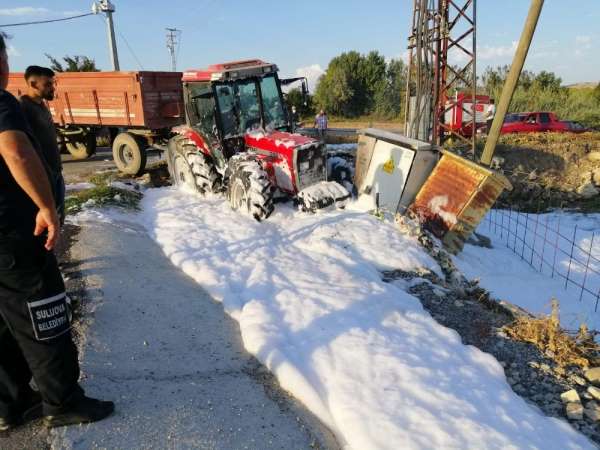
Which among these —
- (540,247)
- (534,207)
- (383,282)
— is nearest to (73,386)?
(383,282)

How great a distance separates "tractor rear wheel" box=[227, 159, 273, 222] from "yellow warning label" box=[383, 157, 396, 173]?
200cm

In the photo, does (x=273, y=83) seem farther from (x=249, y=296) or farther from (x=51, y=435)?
→ (x=51, y=435)

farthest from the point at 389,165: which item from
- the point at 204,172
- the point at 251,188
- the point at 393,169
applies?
the point at 204,172

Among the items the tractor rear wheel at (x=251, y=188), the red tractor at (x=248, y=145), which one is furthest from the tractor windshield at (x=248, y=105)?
the tractor rear wheel at (x=251, y=188)

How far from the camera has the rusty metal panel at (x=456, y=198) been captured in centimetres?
632

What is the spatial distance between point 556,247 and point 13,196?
836 centimetres

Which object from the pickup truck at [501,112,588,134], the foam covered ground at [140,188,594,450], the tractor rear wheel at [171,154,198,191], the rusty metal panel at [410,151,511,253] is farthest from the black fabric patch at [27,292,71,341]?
the pickup truck at [501,112,588,134]

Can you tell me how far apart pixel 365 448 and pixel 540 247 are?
7304 millimetres

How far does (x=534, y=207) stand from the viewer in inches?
457

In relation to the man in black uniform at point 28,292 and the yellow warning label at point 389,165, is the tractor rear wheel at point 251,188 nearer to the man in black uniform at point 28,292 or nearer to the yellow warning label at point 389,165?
the yellow warning label at point 389,165

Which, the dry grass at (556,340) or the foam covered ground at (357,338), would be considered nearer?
the foam covered ground at (357,338)

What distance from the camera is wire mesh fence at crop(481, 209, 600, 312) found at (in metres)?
7.24

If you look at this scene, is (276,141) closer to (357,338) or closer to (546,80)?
(357,338)

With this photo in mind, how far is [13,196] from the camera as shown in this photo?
222 cm
